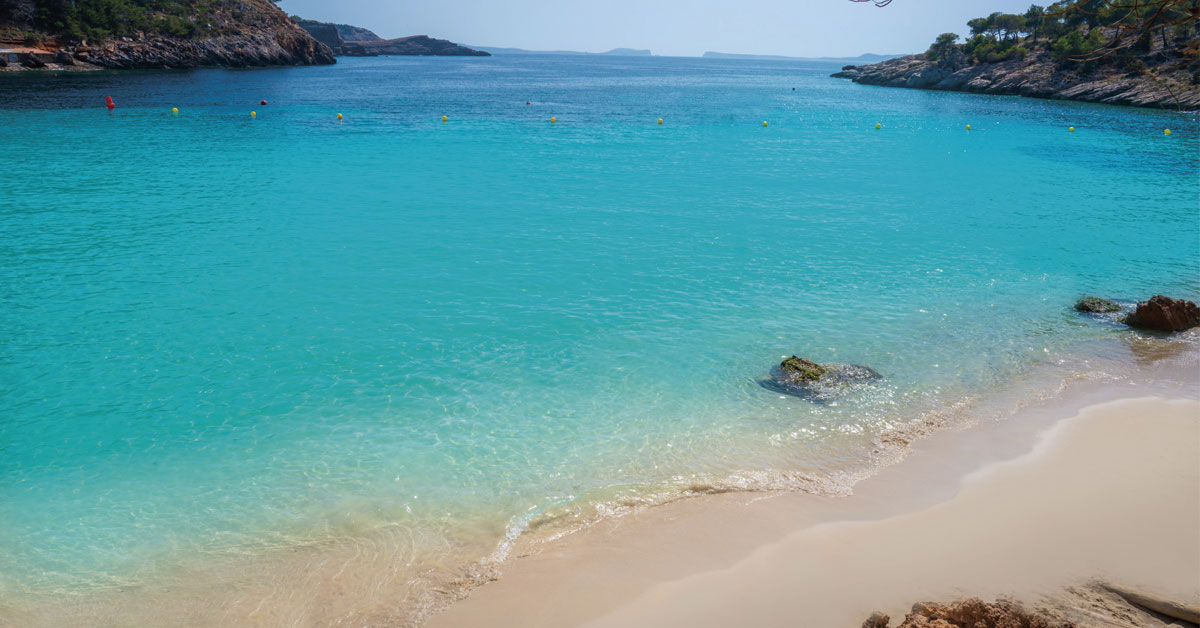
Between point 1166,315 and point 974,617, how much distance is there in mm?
9896

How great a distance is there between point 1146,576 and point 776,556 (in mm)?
3240

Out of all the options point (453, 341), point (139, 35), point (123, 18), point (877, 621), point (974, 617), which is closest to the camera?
point (974, 617)

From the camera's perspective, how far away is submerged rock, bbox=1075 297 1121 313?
1305 centimetres

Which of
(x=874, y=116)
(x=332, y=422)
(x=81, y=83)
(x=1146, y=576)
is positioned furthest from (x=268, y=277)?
(x=81, y=83)

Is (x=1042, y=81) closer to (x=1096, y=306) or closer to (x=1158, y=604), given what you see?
(x=1096, y=306)

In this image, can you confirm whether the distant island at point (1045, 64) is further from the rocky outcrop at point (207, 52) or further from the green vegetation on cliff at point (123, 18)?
the green vegetation on cliff at point (123, 18)

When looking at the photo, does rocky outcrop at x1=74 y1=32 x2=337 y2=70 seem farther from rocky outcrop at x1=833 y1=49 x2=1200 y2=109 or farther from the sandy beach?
rocky outcrop at x1=833 y1=49 x2=1200 y2=109

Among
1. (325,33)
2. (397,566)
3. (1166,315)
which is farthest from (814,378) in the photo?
(325,33)

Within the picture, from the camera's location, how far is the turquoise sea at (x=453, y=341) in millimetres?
7211

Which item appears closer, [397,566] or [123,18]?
[397,566]

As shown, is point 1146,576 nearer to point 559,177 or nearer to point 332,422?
point 332,422

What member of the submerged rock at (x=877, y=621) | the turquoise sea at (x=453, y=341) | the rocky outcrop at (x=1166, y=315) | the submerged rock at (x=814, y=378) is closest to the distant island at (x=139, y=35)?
the turquoise sea at (x=453, y=341)

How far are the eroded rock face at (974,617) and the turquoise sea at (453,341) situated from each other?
236cm

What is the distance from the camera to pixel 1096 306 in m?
13.1
